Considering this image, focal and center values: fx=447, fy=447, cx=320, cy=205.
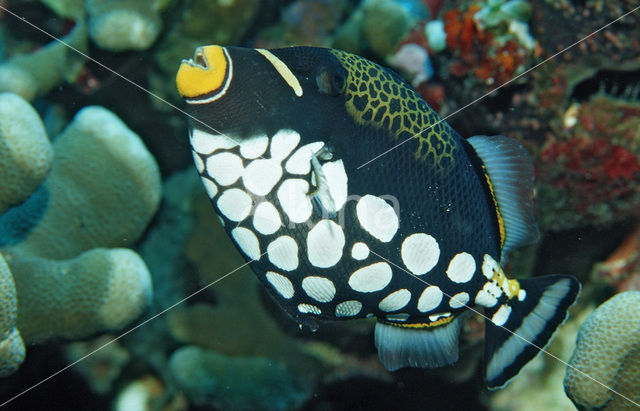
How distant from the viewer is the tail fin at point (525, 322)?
1.93 metres

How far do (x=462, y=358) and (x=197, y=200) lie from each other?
103 inches

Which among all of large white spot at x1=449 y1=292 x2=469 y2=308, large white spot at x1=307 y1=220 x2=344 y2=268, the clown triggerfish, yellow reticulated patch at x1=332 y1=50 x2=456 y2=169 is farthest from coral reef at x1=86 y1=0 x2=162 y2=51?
large white spot at x1=449 y1=292 x2=469 y2=308

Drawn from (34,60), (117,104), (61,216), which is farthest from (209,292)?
(34,60)

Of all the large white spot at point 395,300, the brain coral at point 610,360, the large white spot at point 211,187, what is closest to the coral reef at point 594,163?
the brain coral at point 610,360

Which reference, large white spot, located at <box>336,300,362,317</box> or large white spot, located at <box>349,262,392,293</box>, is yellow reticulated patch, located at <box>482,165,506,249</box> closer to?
large white spot, located at <box>349,262,392,293</box>

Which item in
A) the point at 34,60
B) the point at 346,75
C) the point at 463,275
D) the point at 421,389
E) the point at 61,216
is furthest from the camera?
the point at 34,60

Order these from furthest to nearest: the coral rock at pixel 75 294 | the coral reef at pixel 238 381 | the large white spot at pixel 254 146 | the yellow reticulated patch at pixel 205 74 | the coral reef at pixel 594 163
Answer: the coral reef at pixel 238 381 < the coral reef at pixel 594 163 < the coral rock at pixel 75 294 < the large white spot at pixel 254 146 < the yellow reticulated patch at pixel 205 74

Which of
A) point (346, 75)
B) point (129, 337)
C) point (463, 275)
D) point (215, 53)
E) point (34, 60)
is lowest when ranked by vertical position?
point (129, 337)

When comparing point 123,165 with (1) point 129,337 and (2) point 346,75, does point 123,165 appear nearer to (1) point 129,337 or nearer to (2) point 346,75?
(1) point 129,337

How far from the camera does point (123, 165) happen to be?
10.6 ft

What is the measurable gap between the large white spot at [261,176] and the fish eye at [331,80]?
31cm

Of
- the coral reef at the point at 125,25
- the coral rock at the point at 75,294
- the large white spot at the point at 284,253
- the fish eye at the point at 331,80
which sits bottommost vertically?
the coral rock at the point at 75,294

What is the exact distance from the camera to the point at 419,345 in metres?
2.02

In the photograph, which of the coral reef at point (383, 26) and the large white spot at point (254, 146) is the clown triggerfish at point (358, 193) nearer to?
the large white spot at point (254, 146)
